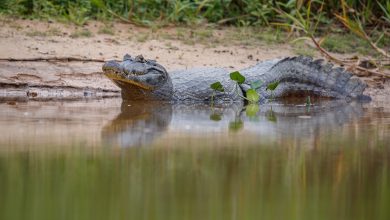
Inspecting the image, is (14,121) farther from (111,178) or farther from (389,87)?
(389,87)

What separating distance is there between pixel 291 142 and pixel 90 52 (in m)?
4.10

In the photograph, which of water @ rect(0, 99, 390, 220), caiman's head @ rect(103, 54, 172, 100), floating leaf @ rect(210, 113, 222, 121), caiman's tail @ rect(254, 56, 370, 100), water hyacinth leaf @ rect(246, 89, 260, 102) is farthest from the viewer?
caiman's tail @ rect(254, 56, 370, 100)

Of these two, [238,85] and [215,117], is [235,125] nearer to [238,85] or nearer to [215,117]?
[215,117]

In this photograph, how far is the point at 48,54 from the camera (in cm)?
974

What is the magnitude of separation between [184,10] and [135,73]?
259 cm

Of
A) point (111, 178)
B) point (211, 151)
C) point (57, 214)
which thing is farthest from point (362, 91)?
point (57, 214)

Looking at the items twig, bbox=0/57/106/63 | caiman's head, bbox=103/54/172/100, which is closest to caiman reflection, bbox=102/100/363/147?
caiman's head, bbox=103/54/172/100

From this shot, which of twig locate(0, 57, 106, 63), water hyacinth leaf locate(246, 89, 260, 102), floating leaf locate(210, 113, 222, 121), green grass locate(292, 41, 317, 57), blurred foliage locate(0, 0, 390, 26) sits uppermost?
blurred foliage locate(0, 0, 390, 26)

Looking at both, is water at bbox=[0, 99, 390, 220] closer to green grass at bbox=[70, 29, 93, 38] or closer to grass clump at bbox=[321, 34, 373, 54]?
green grass at bbox=[70, 29, 93, 38]

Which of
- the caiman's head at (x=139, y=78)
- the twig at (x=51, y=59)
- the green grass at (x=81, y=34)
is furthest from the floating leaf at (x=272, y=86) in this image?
the green grass at (x=81, y=34)

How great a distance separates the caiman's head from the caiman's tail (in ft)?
3.97

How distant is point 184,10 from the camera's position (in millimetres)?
11484

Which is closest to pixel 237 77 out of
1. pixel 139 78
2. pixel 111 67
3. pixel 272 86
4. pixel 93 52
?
pixel 272 86

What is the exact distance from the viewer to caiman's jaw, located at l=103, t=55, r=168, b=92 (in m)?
8.90
